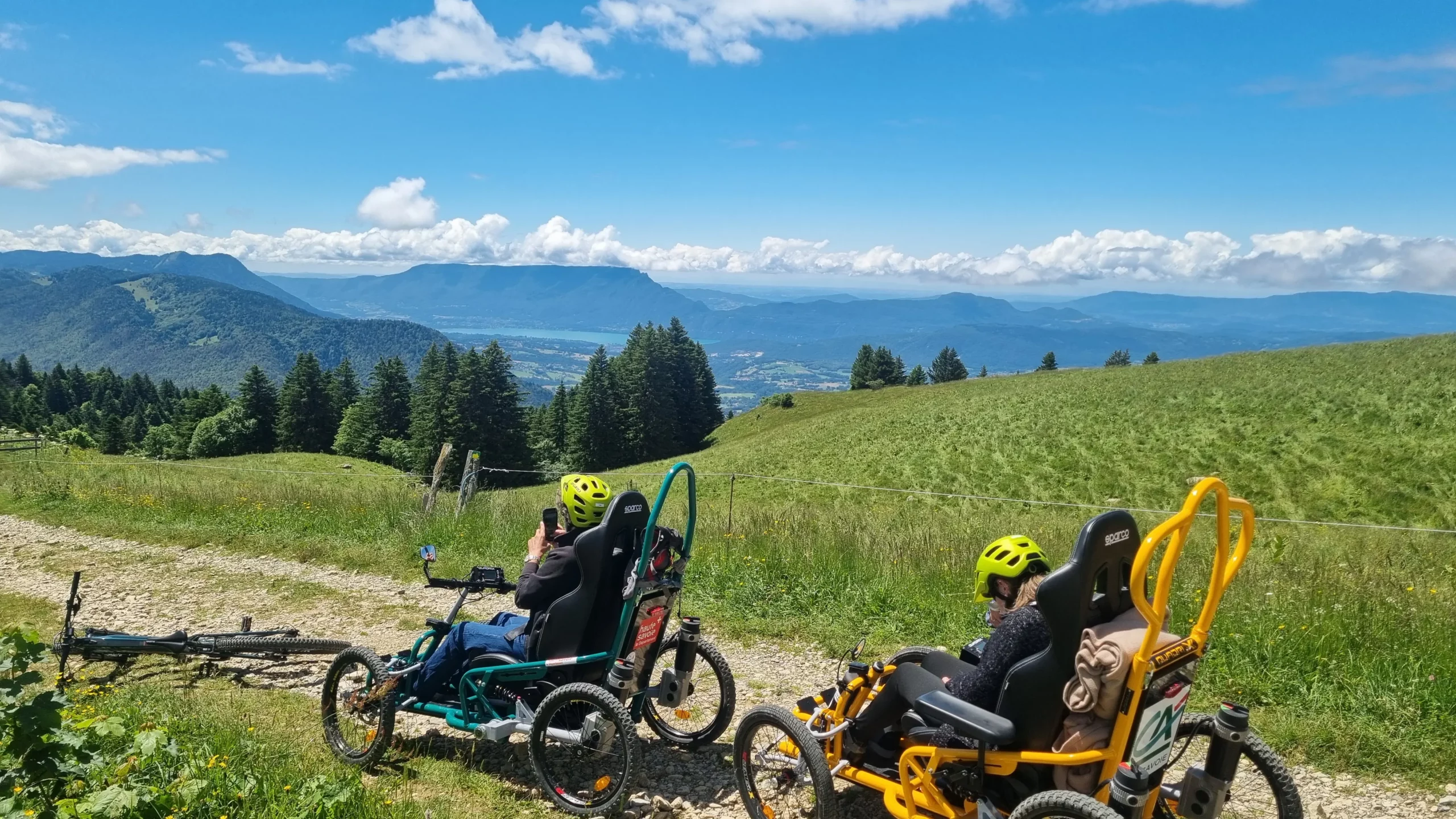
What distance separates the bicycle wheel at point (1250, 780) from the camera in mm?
3771

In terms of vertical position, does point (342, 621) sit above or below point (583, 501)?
below

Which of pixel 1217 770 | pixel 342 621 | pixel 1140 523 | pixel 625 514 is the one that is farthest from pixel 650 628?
pixel 1140 523

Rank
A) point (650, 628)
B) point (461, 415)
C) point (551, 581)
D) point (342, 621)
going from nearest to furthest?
point (551, 581) < point (650, 628) < point (342, 621) < point (461, 415)

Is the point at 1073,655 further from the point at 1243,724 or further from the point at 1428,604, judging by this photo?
the point at 1428,604

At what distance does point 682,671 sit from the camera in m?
5.46

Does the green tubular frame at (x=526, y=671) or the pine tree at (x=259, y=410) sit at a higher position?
the green tubular frame at (x=526, y=671)

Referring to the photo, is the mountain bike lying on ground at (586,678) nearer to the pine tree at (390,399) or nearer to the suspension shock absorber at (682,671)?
the suspension shock absorber at (682,671)

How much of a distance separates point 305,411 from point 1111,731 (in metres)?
80.6

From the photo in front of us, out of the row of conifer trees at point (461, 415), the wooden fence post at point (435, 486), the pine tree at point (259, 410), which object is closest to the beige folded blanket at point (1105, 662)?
the wooden fence post at point (435, 486)

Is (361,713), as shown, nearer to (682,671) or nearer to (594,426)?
(682,671)

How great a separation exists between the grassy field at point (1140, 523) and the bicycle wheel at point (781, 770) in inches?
119

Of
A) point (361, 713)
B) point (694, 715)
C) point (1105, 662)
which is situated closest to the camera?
Answer: point (1105, 662)

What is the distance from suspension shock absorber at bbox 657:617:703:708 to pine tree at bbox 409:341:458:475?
55.6 metres

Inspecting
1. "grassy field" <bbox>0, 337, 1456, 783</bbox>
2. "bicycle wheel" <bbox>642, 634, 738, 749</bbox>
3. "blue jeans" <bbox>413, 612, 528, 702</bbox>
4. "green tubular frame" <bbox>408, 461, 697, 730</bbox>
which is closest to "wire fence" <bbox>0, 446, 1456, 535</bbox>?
"grassy field" <bbox>0, 337, 1456, 783</bbox>
